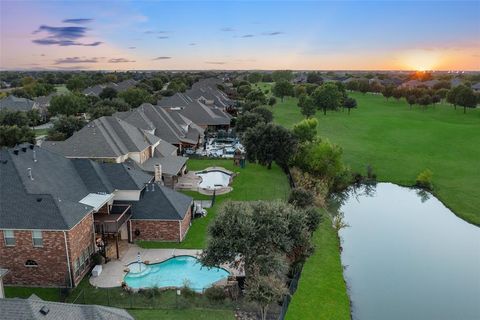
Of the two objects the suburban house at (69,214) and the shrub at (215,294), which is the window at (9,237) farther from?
the shrub at (215,294)

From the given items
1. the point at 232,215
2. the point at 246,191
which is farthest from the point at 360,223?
the point at 232,215

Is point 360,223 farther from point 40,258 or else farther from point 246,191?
point 40,258

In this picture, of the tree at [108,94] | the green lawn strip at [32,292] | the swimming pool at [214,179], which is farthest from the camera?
the tree at [108,94]

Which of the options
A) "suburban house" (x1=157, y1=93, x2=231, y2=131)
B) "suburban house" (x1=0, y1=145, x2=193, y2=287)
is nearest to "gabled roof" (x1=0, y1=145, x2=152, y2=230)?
"suburban house" (x1=0, y1=145, x2=193, y2=287)

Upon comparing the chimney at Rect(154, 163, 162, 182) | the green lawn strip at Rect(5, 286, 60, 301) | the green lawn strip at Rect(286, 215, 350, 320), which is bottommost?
the green lawn strip at Rect(286, 215, 350, 320)

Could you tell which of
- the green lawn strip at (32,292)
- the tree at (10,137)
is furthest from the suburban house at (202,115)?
the green lawn strip at (32,292)

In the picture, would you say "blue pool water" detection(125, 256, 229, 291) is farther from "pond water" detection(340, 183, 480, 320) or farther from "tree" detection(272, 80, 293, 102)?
"tree" detection(272, 80, 293, 102)
